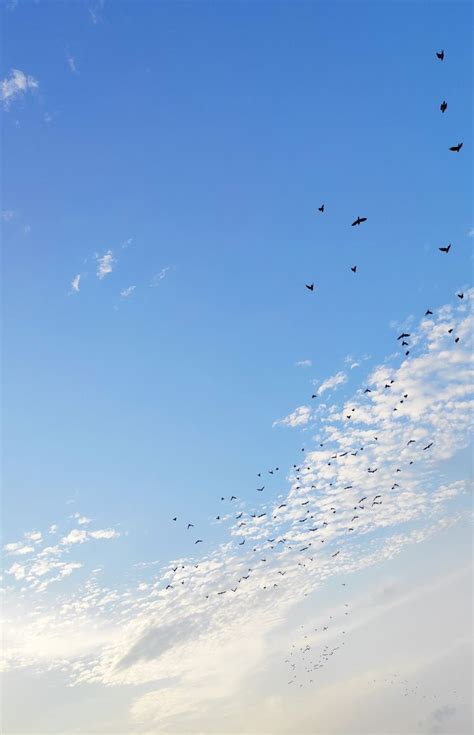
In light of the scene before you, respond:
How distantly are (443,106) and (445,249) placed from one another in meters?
14.4

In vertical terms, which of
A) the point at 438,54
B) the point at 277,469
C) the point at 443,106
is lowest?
the point at 277,469

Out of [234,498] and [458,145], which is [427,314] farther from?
[234,498]

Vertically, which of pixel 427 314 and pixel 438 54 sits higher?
pixel 438 54

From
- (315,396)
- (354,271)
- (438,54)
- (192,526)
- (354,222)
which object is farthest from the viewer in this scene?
(192,526)

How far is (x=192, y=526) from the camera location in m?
75.2

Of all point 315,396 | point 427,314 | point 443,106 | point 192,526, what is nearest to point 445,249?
point 427,314

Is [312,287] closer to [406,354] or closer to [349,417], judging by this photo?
[406,354]

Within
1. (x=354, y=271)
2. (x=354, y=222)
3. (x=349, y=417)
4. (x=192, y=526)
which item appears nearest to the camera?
(x=354, y=222)

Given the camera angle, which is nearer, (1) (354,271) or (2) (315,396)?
(1) (354,271)

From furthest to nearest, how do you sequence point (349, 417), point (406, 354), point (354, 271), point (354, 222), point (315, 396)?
point (349, 417)
point (315, 396)
point (406, 354)
point (354, 271)
point (354, 222)

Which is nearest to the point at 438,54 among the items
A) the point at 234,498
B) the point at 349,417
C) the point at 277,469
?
the point at 349,417

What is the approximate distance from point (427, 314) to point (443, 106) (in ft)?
71.8

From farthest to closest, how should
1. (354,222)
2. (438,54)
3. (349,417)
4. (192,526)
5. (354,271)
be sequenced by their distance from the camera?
(192,526)
(349,417)
(354,271)
(354,222)
(438,54)

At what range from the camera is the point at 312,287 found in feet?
177
